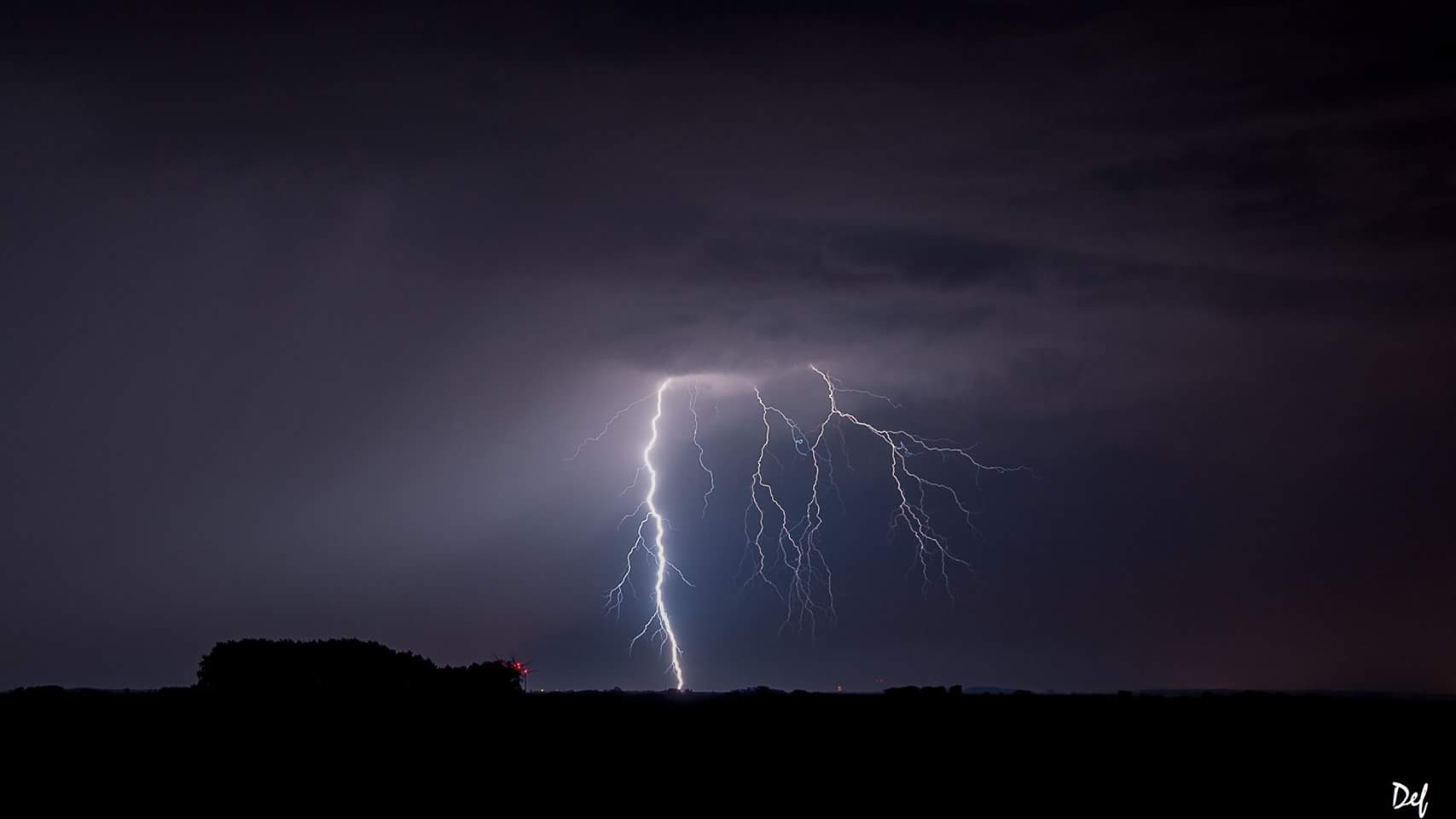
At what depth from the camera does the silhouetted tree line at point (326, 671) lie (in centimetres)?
4053

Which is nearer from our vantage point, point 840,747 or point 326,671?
point 840,747

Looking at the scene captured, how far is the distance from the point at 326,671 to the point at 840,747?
1898cm

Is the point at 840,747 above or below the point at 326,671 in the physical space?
below

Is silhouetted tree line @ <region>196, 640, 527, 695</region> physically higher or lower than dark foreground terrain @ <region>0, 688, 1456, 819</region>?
higher

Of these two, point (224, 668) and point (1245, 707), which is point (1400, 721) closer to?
point (1245, 707)

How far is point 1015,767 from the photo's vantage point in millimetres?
26672

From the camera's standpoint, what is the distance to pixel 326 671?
135 feet

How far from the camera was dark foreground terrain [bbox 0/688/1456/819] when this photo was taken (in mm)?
23531

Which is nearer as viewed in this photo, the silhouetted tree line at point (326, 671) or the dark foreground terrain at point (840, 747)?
the dark foreground terrain at point (840, 747)

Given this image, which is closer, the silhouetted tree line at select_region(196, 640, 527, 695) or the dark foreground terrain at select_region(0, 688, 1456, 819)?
the dark foreground terrain at select_region(0, 688, 1456, 819)

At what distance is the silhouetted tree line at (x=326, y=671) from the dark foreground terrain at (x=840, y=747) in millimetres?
946

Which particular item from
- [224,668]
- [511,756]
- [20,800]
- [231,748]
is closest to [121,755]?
[231,748]

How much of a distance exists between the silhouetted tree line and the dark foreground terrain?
95 centimetres

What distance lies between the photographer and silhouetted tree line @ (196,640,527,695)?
40531 mm
